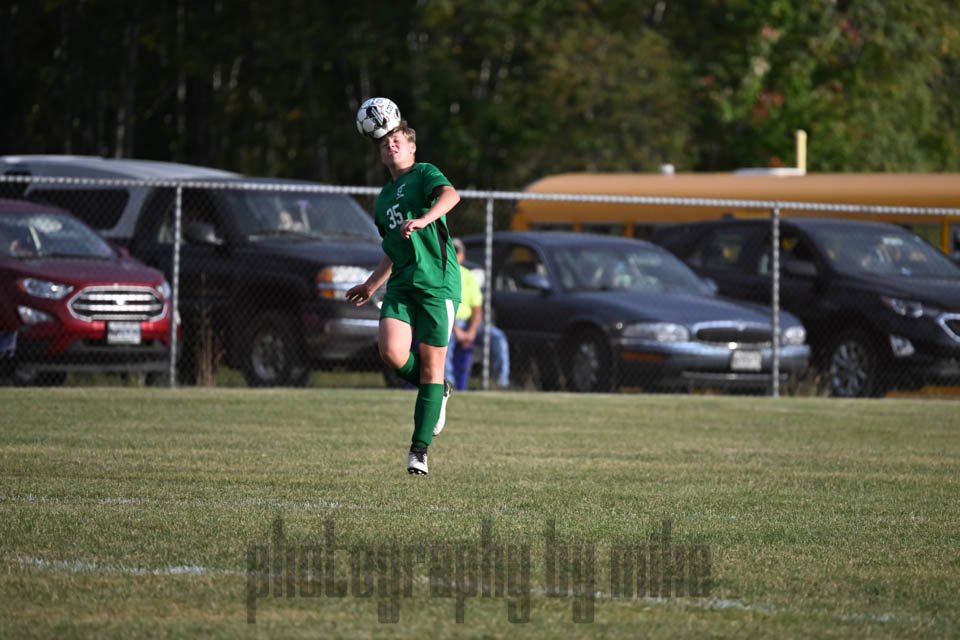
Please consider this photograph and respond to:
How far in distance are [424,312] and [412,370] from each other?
1.14 ft

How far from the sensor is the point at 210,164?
130 feet

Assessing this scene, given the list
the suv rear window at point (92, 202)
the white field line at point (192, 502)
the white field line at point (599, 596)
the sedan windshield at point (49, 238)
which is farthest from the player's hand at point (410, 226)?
the suv rear window at point (92, 202)

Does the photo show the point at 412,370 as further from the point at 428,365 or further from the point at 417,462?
the point at 417,462

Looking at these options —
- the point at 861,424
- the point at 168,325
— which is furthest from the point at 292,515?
the point at 168,325

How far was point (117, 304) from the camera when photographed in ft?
53.1

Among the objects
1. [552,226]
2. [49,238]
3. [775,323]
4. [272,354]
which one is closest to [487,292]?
[272,354]

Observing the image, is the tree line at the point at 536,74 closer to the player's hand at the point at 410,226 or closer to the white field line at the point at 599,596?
the player's hand at the point at 410,226

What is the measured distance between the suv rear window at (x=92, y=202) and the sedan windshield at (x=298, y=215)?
60.9 inches

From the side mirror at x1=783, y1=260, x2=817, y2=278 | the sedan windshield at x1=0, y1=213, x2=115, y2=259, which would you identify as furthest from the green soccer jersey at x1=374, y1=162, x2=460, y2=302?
the side mirror at x1=783, y1=260, x2=817, y2=278

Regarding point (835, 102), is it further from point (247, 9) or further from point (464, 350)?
point (464, 350)

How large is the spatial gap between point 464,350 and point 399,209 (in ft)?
26.4

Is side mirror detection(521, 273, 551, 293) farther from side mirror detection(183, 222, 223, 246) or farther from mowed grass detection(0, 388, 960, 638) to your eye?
mowed grass detection(0, 388, 960, 638)

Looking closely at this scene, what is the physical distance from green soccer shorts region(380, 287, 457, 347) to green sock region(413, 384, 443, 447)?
0.24 metres

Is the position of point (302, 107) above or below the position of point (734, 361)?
above
